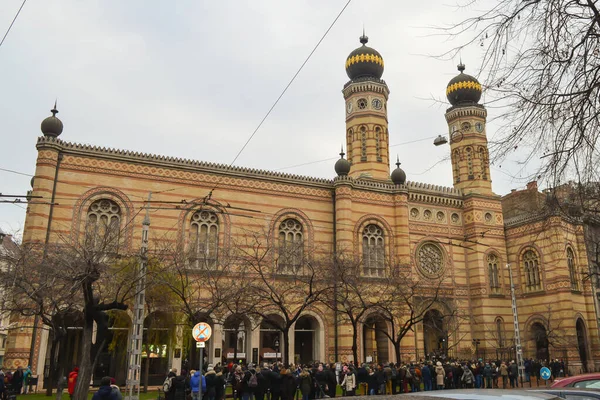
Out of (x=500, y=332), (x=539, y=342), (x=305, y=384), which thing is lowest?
(x=305, y=384)

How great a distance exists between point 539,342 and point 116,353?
24.1m

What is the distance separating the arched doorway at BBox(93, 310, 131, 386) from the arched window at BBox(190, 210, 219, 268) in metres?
4.41

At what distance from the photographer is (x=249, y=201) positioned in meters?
26.3

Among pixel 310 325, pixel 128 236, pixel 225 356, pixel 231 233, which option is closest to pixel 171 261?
pixel 128 236

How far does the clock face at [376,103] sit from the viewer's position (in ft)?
111

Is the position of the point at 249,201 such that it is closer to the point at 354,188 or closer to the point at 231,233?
the point at 231,233

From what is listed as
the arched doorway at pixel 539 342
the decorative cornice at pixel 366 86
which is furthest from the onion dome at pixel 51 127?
the arched doorway at pixel 539 342

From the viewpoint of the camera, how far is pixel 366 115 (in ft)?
110

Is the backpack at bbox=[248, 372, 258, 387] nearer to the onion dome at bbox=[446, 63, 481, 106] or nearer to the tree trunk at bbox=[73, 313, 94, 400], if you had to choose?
the tree trunk at bbox=[73, 313, 94, 400]

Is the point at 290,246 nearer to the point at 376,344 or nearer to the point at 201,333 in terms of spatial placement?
the point at 376,344

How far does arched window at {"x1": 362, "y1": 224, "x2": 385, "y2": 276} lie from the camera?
2826 cm

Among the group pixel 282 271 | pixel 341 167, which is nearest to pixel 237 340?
pixel 282 271

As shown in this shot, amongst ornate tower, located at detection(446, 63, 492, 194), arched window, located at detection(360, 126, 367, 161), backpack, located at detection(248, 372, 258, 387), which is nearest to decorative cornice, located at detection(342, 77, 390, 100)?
arched window, located at detection(360, 126, 367, 161)

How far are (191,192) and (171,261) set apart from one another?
538 centimetres
